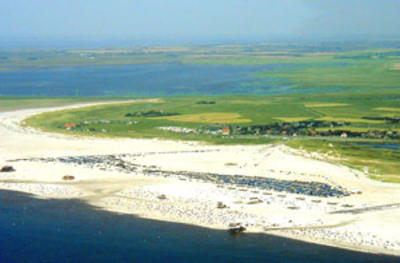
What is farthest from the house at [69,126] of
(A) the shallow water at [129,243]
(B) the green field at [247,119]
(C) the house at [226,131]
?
(A) the shallow water at [129,243]

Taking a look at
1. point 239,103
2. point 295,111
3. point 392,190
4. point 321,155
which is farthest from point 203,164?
point 239,103

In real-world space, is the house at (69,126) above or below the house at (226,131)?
above

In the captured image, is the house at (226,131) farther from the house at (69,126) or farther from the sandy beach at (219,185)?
the house at (69,126)

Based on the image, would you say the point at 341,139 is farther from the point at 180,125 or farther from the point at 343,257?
the point at 343,257

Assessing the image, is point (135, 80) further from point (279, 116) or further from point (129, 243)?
point (129, 243)

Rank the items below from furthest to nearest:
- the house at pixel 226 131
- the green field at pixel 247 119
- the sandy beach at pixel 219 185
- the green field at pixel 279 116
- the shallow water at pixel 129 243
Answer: the house at pixel 226 131 → the green field at pixel 279 116 → the green field at pixel 247 119 → the sandy beach at pixel 219 185 → the shallow water at pixel 129 243

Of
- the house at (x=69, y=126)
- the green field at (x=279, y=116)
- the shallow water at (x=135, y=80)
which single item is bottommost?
the shallow water at (x=135, y=80)
